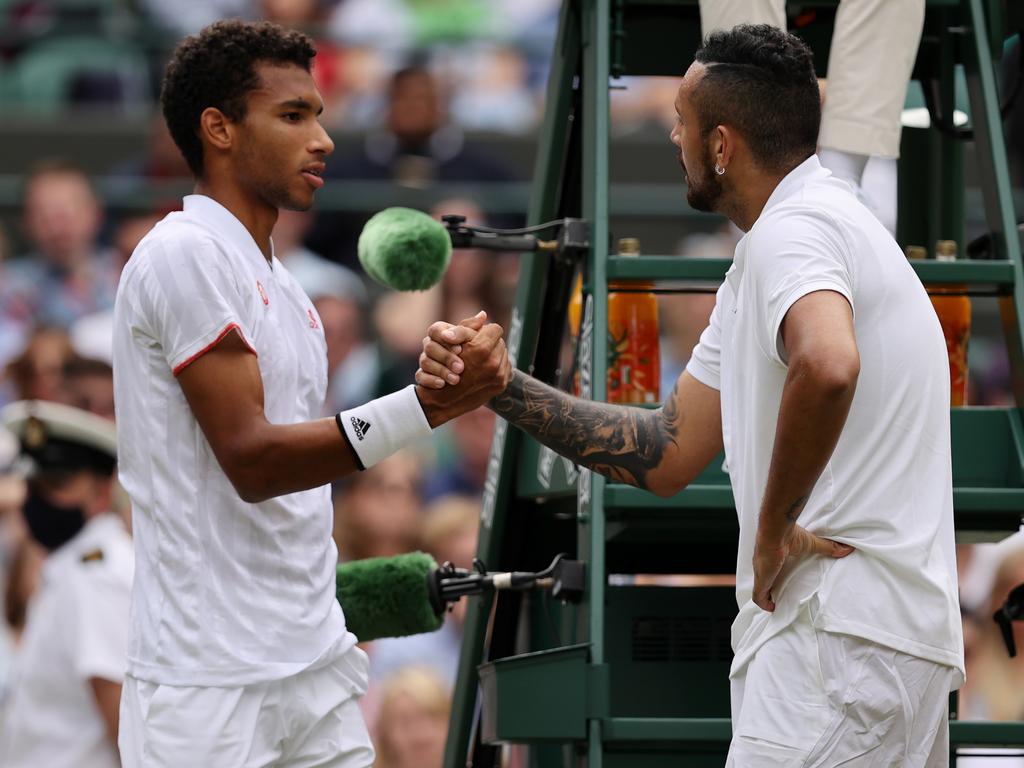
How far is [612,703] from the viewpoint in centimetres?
418

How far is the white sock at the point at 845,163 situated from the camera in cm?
421

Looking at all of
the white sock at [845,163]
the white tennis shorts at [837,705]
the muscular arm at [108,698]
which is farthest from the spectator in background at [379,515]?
the white tennis shorts at [837,705]

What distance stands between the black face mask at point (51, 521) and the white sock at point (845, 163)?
2.66 meters

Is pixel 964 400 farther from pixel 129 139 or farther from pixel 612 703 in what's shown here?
pixel 129 139

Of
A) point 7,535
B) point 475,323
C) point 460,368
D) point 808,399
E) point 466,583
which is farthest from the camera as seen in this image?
point 7,535

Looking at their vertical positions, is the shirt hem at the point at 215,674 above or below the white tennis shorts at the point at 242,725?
above

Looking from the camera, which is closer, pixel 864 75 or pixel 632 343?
pixel 632 343

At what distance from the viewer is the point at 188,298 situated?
3088 millimetres

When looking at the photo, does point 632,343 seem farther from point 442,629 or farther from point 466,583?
point 442,629

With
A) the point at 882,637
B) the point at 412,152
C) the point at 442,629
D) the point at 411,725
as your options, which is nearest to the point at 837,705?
the point at 882,637

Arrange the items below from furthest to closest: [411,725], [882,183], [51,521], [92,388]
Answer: [882,183], [411,725], [92,388], [51,521]

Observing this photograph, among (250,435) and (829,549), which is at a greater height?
(250,435)

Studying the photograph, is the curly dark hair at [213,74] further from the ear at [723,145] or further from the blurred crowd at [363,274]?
the blurred crowd at [363,274]

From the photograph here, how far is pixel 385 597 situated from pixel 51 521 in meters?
2.04
